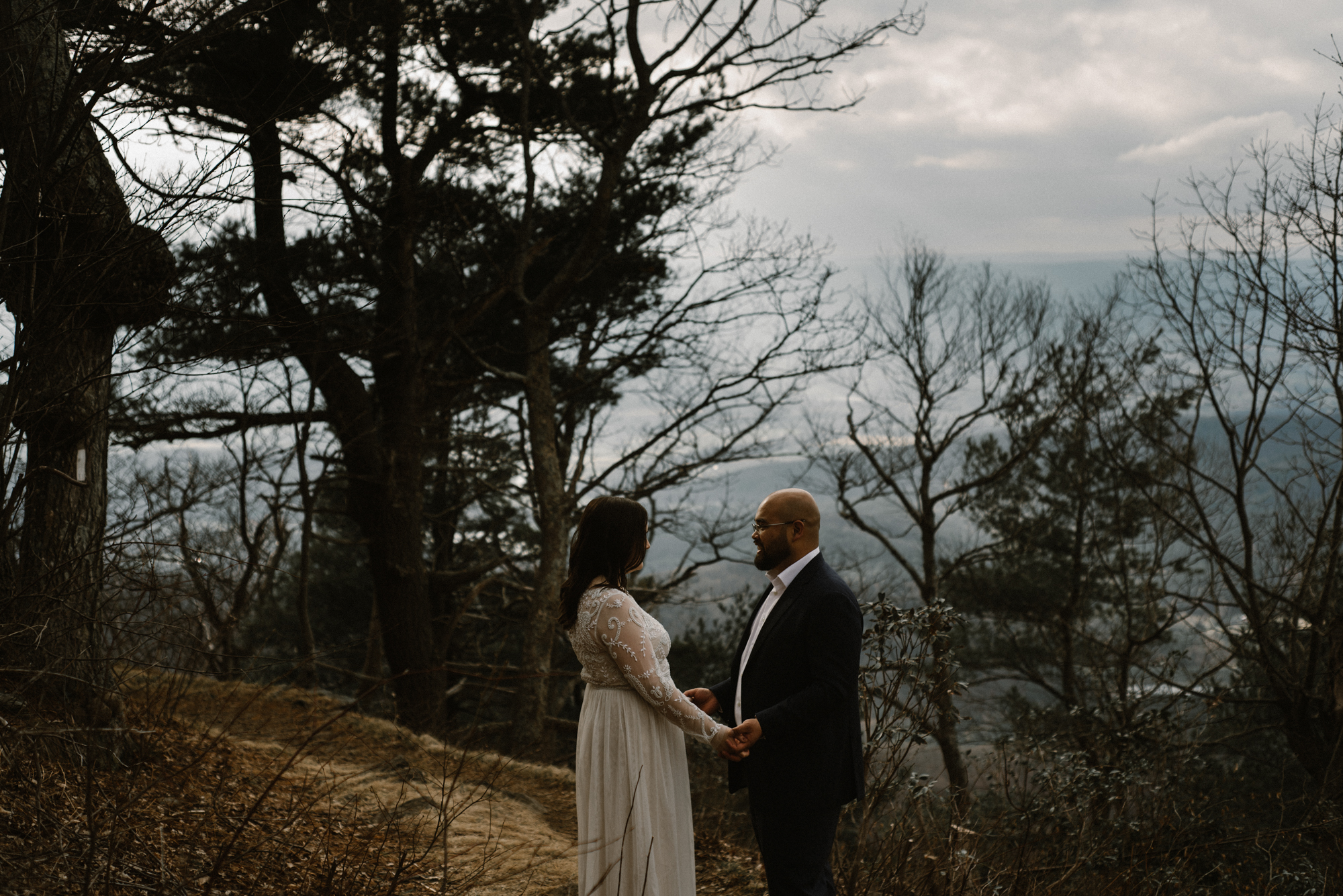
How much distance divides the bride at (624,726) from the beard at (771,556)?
17.1 inches

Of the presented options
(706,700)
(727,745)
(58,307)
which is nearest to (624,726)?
(727,745)

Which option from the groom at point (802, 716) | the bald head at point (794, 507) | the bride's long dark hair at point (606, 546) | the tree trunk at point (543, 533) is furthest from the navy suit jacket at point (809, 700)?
the tree trunk at point (543, 533)

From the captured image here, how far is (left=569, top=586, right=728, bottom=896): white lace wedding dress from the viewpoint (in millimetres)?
2855

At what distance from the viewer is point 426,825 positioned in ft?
15.3

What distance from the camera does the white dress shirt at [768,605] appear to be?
10.1 feet

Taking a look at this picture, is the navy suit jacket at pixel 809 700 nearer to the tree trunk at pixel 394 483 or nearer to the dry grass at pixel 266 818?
the dry grass at pixel 266 818

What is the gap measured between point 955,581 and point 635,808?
16111 mm

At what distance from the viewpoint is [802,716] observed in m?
2.82

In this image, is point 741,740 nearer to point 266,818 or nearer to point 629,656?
point 629,656

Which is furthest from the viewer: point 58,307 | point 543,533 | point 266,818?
point 543,533

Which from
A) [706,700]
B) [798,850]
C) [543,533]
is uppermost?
[543,533]

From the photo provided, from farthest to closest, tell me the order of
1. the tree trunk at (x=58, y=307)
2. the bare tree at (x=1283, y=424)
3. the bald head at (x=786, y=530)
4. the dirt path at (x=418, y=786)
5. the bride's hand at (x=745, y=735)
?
the bare tree at (x=1283, y=424) < the dirt path at (x=418, y=786) < the tree trunk at (x=58, y=307) < the bald head at (x=786, y=530) < the bride's hand at (x=745, y=735)

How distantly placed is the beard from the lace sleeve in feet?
1.62

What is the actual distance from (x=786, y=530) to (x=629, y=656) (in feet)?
2.26
